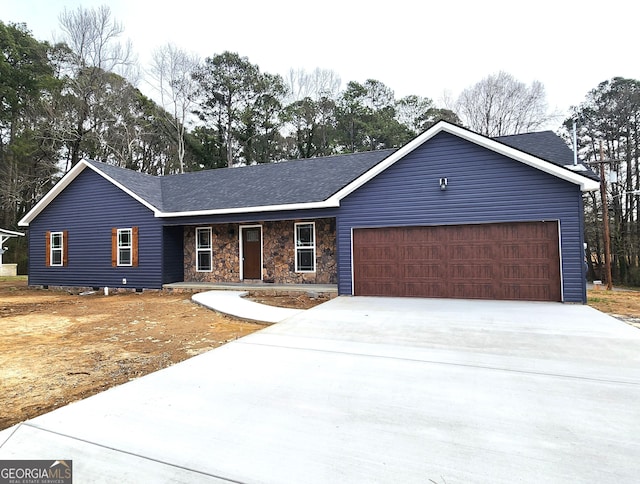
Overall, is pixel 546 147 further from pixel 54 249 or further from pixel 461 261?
pixel 54 249

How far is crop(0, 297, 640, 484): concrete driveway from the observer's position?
81.4 inches

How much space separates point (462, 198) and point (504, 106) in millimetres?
18305

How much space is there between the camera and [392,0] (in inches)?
450

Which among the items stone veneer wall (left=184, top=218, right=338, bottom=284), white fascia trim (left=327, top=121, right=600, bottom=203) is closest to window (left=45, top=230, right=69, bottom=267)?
stone veneer wall (left=184, top=218, right=338, bottom=284)

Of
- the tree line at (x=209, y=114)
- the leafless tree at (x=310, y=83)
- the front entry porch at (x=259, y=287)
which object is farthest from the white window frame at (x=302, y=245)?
the leafless tree at (x=310, y=83)

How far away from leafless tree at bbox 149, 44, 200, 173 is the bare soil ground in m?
17.4

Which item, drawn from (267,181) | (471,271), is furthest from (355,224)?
(267,181)

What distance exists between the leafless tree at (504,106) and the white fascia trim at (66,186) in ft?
69.2

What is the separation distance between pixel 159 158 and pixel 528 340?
92.5 ft

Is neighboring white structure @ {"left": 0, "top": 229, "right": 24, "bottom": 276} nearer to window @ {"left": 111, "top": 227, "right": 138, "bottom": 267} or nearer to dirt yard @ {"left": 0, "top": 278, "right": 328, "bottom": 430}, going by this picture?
window @ {"left": 111, "top": 227, "right": 138, "bottom": 267}

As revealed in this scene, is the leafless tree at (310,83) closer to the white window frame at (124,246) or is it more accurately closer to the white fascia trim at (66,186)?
the white fascia trim at (66,186)

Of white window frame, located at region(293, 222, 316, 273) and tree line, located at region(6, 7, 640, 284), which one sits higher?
tree line, located at region(6, 7, 640, 284)

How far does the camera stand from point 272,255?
38.7 feet

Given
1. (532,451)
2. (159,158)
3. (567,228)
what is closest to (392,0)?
(567,228)
